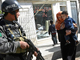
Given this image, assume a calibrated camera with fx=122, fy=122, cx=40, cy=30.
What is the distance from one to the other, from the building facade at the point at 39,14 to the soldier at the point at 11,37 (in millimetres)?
2354

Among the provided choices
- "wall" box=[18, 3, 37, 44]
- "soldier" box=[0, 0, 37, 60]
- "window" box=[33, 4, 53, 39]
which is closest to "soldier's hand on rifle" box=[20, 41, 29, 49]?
"soldier" box=[0, 0, 37, 60]

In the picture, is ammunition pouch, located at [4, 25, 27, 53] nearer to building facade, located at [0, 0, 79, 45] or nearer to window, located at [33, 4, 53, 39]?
building facade, located at [0, 0, 79, 45]

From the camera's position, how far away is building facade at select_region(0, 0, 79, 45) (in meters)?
6.54

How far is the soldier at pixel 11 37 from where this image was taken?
1563 millimetres

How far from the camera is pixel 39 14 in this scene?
877 cm

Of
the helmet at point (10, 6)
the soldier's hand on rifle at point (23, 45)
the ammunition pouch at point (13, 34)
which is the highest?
the helmet at point (10, 6)

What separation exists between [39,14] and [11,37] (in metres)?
7.14

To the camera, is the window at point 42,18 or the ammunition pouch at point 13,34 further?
the window at point 42,18

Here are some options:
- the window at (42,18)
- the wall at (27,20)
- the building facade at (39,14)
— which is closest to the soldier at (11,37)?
the building facade at (39,14)

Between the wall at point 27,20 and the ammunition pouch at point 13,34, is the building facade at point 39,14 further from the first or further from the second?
the ammunition pouch at point 13,34

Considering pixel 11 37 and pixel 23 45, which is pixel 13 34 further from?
pixel 23 45

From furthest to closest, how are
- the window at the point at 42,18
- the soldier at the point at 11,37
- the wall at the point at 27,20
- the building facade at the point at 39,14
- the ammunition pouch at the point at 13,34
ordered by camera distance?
1. the window at the point at 42,18
2. the building facade at the point at 39,14
3. the wall at the point at 27,20
4. the ammunition pouch at the point at 13,34
5. the soldier at the point at 11,37

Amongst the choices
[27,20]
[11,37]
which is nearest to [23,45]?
[11,37]

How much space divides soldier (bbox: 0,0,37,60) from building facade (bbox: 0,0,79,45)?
2354 millimetres
